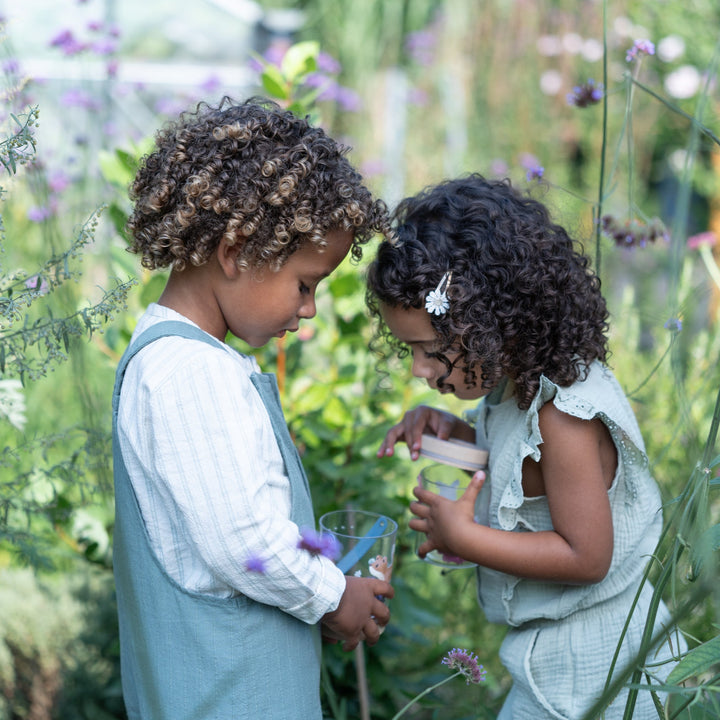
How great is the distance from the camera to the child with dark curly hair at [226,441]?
3.47ft

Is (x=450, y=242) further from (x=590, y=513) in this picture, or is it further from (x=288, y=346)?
(x=288, y=346)

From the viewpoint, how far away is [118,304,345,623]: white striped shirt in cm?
105

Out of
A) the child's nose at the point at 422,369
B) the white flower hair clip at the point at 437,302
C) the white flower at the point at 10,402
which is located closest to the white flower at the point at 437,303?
the white flower hair clip at the point at 437,302

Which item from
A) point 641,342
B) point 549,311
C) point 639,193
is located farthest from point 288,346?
point 639,193

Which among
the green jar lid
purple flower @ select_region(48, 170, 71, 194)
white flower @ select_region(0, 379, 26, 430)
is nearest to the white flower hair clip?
the green jar lid

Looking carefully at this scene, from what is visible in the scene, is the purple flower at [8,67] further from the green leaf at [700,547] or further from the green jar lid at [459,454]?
the green leaf at [700,547]

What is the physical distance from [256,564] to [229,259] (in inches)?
17.3

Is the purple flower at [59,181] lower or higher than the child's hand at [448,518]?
higher

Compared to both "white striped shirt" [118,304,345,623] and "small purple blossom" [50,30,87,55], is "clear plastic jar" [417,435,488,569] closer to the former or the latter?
"white striped shirt" [118,304,345,623]

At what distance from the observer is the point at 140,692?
1193 millimetres

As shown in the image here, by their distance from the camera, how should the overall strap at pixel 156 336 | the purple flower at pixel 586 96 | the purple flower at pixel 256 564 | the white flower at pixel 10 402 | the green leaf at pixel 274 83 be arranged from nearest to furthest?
1. the purple flower at pixel 256 564
2. the overall strap at pixel 156 336
3. the white flower at pixel 10 402
4. the purple flower at pixel 586 96
5. the green leaf at pixel 274 83

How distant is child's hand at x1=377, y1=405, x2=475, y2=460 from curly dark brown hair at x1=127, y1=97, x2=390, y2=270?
459 mm

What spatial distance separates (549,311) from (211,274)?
0.54 m

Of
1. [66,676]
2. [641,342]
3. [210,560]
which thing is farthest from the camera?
[641,342]
